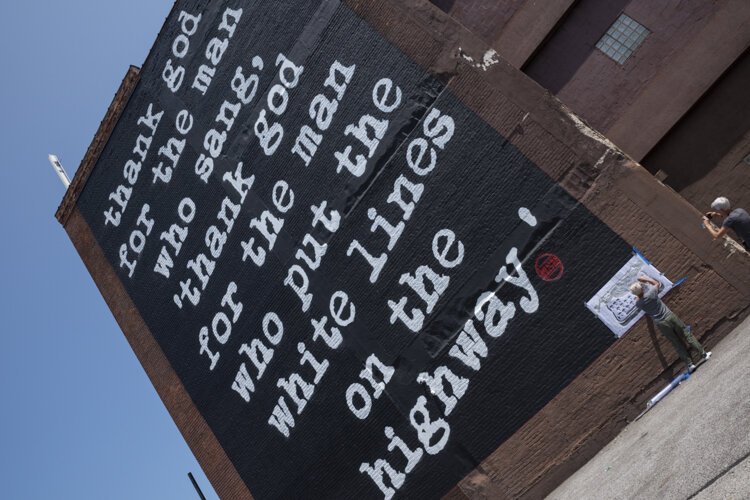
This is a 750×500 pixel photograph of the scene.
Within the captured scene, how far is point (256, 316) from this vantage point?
1633 cm

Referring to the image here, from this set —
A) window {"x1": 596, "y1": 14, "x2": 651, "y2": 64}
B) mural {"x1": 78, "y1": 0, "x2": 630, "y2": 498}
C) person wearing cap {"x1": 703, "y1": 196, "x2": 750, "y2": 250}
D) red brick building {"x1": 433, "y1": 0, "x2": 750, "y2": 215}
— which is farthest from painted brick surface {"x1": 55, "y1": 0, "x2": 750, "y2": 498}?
window {"x1": 596, "y1": 14, "x2": 651, "y2": 64}

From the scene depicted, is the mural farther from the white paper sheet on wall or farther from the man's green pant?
the man's green pant

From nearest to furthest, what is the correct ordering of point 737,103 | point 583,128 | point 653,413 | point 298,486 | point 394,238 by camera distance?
1. point 653,413
2. point 583,128
3. point 737,103
4. point 394,238
5. point 298,486

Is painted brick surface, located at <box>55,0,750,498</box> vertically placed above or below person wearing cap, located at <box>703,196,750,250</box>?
below

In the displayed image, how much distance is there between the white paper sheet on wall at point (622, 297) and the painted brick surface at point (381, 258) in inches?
5.9

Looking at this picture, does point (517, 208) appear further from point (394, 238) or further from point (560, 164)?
point (394, 238)

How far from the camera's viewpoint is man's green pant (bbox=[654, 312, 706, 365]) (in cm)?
1061

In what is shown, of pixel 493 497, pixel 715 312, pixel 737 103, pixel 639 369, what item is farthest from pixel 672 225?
pixel 493 497

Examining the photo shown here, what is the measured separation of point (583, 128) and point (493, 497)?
6.42m

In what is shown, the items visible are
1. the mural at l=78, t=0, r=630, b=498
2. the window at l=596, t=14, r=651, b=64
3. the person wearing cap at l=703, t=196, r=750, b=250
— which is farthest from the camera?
the window at l=596, t=14, r=651, b=64

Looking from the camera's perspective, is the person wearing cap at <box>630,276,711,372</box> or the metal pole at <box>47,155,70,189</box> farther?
the metal pole at <box>47,155,70,189</box>

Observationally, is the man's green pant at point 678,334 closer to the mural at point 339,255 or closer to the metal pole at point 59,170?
the mural at point 339,255

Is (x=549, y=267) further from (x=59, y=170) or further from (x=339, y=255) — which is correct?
(x=59, y=170)

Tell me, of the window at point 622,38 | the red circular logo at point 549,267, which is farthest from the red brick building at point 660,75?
the red circular logo at point 549,267
